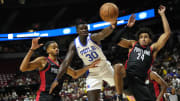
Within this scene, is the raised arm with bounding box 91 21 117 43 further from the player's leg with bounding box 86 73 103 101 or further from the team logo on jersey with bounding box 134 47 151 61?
the player's leg with bounding box 86 73 103 101

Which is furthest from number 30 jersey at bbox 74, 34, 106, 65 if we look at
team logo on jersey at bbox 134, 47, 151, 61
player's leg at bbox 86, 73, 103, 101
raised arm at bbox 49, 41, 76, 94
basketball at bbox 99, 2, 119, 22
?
team logo on jersey at bbox 134, 47, 151, 61

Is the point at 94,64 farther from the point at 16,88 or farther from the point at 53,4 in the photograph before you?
the point at 53,4

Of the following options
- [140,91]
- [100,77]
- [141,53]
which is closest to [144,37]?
[141,53]

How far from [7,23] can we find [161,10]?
17095 mm

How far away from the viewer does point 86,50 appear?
13.9ft

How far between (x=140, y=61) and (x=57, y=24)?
52.4ft

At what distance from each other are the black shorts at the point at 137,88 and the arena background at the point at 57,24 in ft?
26.1

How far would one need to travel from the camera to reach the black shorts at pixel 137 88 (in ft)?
11.2

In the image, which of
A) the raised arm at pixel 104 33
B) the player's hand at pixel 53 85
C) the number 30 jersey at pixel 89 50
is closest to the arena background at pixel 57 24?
the number 30 jersey at pixel 89 50

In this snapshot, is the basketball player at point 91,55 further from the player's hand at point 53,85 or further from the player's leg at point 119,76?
the player's leg at point 119,76

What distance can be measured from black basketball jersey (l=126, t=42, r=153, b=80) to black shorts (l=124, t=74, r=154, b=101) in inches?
3.5

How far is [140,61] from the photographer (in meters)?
3.63

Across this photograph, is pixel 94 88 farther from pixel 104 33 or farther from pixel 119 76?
pixel 104 33

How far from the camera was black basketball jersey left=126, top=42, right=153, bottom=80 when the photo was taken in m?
3.59
